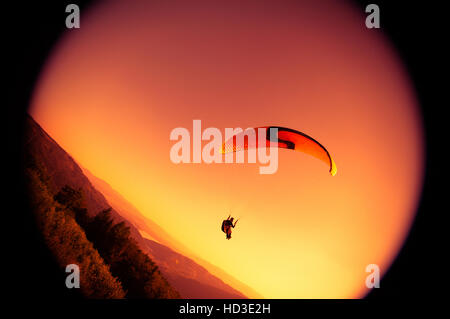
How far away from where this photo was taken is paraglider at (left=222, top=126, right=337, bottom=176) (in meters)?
9.02

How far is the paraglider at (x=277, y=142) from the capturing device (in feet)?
29.6

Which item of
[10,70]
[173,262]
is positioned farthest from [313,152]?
[173,262]

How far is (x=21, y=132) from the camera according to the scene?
27.0ft

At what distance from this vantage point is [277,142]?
32.5 feet

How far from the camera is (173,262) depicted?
261 feet
